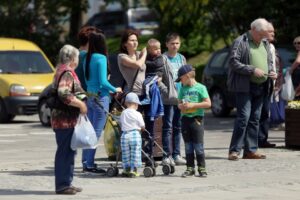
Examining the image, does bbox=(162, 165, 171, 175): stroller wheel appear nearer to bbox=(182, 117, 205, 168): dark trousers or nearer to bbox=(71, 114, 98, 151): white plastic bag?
bbox=(182, 117, 205, 168): dark trousers

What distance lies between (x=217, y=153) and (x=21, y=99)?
844 centimetres

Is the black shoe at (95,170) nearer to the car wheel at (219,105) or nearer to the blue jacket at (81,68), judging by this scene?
the blue jacket at (81,68)

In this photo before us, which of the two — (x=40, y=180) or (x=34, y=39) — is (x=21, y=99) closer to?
(x=40, y=180)

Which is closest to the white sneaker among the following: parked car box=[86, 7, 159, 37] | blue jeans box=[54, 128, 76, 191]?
blue jeans box=[54, 128, 76, 191]

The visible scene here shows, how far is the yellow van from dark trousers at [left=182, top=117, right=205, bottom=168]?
1067 cm

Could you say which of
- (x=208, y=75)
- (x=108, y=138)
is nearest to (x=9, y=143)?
(x=108, y=138)

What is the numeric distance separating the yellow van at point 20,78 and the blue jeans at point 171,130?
30.5 feet

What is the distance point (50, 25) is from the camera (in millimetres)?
37281

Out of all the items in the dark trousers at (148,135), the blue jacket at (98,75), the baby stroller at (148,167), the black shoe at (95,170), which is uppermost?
the blue jacket at (98,75)

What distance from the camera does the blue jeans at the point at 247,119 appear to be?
14.4 meters

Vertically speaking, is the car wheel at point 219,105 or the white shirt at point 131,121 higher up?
the white shirt at point 131,121

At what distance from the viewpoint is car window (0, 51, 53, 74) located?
2386 cm

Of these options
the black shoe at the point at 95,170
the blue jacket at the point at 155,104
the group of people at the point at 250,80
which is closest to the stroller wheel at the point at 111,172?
the black shoe at the point at 95,170

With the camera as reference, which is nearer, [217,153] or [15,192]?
[15,192]
